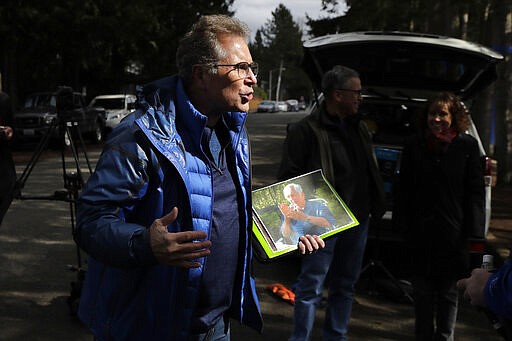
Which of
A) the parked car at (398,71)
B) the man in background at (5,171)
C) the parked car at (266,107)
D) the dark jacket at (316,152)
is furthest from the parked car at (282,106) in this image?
the dark jacket at (316,152)

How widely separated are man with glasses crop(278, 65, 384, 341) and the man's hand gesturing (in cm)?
213

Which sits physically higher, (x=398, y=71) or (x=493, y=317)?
(x=398, y=71)

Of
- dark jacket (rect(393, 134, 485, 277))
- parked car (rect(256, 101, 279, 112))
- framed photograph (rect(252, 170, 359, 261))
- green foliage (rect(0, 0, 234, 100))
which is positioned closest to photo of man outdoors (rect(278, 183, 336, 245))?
framed photograph (rect(252, 170, 359, 261))

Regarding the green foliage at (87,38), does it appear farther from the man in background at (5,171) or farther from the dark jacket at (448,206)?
the dark jacket at (448,206)

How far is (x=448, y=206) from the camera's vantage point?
376 centimetres

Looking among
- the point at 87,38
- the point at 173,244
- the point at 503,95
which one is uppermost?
the point at 87,38

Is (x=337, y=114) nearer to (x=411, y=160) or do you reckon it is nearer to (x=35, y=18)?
(x=411, y=160)

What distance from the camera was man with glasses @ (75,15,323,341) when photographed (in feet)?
6.12

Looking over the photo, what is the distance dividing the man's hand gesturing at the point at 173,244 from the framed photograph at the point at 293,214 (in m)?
0.82

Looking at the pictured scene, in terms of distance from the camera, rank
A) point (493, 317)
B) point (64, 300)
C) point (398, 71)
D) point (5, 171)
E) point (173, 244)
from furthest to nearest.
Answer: point (398, 71) < point (64, 300) < point (5, 171) < point (493, 317) < point (173, 244)

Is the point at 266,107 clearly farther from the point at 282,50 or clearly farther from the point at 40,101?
A: the point at 282,50

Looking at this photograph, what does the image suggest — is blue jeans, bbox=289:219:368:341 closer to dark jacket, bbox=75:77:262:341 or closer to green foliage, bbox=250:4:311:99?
dark jacket, bbox=75:77:262:341

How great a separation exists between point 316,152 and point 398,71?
10.3 feet

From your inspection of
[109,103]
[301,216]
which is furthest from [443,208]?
[109,103]
